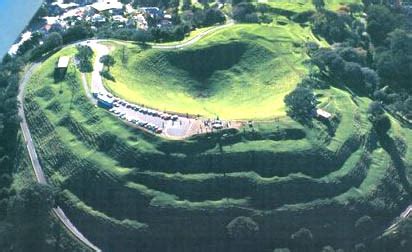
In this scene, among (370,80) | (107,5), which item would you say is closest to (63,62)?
(107,5)

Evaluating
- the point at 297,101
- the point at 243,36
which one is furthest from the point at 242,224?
the point at 243,36

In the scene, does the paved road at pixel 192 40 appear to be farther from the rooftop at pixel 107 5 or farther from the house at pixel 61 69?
the rooftop at pixel 107 5

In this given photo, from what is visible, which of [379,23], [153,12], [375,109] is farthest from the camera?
[153,12]

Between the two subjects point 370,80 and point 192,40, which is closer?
point 370,80

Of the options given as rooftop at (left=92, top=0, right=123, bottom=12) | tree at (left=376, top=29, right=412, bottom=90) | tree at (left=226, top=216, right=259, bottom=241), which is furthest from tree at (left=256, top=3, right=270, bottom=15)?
tree at (left=226, top=216, right=259, bottom=241)

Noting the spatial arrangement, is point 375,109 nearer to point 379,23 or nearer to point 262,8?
point 379,23

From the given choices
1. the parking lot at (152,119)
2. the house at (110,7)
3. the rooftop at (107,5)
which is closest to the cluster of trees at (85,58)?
the parking lot at (152,119)
